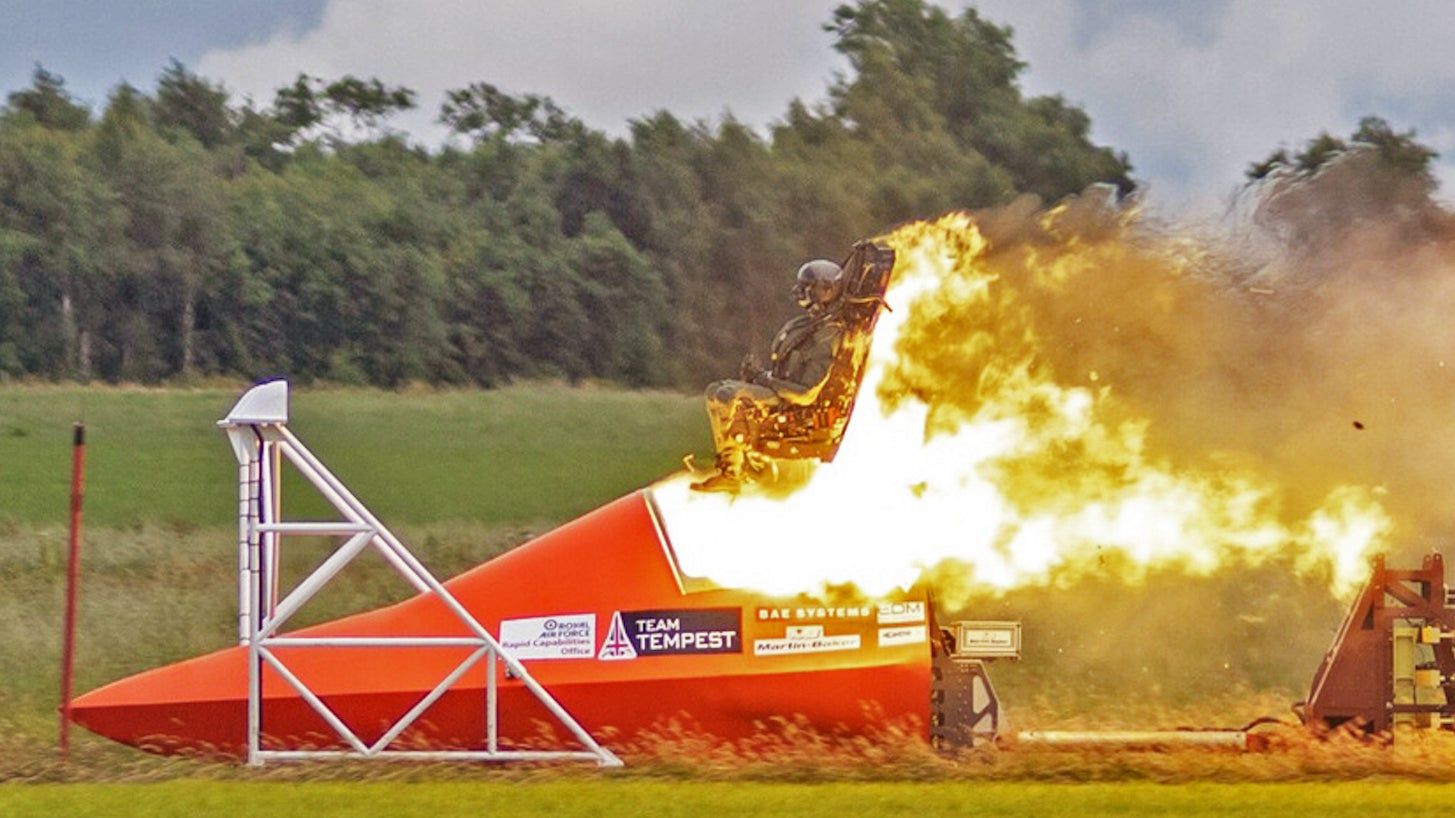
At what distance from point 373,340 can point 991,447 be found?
24353 millimetres

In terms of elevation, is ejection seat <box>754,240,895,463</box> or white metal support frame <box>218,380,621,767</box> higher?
ejection seat <box>754,240,895,463</box>

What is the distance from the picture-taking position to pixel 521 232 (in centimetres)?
4091

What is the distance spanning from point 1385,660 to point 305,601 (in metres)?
6.39

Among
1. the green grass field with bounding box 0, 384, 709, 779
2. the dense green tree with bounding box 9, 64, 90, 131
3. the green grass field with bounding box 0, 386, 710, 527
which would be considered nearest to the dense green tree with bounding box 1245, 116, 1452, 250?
the green grass field with bounding box 0, 384, 709, 779

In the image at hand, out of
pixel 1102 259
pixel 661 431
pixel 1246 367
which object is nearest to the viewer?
pixel 1102 259

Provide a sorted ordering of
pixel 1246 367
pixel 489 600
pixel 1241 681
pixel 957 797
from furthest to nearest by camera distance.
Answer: pixel 1241 681, pixel 1246 367, pixel 489 600, pixel 957 797

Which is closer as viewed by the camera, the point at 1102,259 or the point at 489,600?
the point at 489,600

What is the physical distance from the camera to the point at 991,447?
1457 cm

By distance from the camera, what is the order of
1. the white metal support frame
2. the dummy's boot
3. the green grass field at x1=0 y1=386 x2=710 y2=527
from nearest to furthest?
the white metal support frame < the dummy's boot < the green grass field at x1=0 y1=386 x2=710 y2=527

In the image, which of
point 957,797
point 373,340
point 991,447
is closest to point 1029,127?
point 373,340

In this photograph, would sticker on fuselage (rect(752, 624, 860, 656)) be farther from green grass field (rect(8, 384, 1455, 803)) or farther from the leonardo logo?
the leonardo logo

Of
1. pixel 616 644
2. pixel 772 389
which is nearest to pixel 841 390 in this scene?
pixel 772 389

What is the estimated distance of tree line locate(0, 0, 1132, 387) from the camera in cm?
3584

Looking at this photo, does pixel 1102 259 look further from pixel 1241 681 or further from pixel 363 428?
pixel 363 428
